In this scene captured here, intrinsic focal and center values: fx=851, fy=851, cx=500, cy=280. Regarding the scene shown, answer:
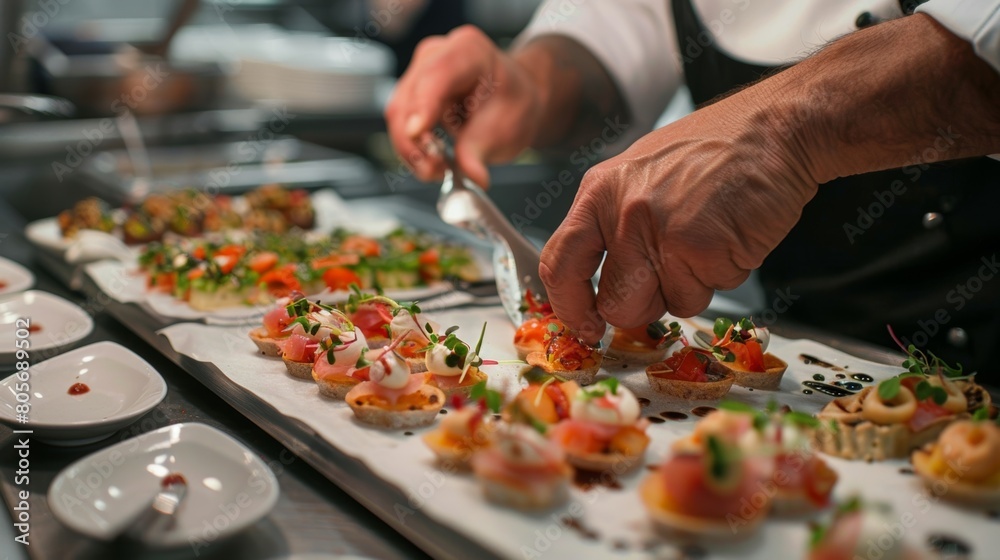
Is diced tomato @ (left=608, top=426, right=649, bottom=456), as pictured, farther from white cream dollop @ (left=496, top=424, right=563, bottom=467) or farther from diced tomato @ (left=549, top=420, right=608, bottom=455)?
white cream dollop @ (left=496, top=424, right=563, bottom=467)

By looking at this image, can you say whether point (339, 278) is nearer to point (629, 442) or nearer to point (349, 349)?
point (349, 349)

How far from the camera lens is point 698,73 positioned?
215cm

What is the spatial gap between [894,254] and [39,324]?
6.06ft

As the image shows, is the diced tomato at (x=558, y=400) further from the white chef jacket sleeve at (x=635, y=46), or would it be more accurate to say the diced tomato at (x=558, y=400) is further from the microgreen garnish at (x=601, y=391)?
the white chef jacket sleeve at (x=635, y=46)

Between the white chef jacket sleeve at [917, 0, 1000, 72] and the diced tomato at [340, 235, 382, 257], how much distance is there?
4.97 ft

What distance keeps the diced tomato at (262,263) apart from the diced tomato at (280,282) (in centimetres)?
4

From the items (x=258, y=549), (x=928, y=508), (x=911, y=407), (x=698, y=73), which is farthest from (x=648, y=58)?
(x=258, y=549)

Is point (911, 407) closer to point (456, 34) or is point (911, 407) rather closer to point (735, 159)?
point (735, 159)

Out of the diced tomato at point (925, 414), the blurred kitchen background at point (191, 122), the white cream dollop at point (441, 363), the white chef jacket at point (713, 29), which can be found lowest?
the blurred kitchen background at point (191, 122)

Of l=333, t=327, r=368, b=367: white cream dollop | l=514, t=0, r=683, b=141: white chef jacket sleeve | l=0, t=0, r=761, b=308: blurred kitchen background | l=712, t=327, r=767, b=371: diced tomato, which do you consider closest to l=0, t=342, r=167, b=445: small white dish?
l=333, t=327, r=368, b=367: white cream dollop

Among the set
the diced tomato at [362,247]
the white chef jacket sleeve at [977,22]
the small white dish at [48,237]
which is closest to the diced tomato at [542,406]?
the white chef jacket sleeve at [977,22]

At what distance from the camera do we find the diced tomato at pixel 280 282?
2068mm

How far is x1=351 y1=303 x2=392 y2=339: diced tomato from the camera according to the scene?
5.56 ft

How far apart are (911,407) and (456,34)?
160 centimetres
